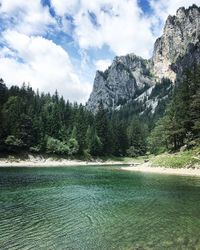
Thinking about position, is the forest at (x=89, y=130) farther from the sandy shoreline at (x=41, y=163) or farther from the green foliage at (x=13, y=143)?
the sandy shoreline at (x=41, y=163)

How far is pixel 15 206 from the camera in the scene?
26.5 meters

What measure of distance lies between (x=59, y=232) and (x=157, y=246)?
5974 millimetres

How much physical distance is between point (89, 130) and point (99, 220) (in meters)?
114

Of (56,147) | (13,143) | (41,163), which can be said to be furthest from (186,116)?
(13,143)

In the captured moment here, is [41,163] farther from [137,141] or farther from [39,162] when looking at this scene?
[137,141]

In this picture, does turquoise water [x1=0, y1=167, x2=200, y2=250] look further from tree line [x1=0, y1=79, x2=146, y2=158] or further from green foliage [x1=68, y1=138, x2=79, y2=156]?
green foliage [x1=68, y1=138, x2=79, y2=156]

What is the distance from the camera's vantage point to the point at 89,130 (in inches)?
5374

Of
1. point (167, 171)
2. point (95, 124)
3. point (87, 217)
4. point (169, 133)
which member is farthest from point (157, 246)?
point (95, 124)

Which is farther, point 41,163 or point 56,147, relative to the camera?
point 56,147

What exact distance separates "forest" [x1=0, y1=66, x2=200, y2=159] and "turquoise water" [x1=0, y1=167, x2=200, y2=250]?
3960 cm

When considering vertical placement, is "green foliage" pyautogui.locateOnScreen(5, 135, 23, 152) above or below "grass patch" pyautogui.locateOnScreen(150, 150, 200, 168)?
above

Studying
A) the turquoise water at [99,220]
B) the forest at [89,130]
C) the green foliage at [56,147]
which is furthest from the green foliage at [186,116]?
the green foliage at [56,147]

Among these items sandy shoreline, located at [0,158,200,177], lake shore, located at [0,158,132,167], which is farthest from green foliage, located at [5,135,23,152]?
sandy shoreline, located at [0,158,200,177]

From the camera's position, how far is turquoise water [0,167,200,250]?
16578 millimetres
